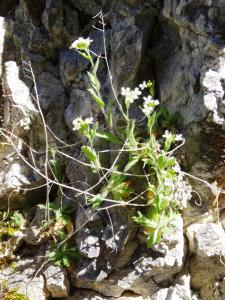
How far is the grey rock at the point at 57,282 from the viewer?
13.2ft

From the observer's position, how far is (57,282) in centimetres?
403

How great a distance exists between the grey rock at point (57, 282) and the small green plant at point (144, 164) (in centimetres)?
84

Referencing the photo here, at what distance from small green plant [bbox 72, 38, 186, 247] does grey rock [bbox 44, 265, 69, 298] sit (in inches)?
33.0

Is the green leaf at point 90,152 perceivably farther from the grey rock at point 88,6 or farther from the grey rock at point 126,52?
the grey rock at point 88,6

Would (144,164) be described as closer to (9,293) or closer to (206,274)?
(206,274)

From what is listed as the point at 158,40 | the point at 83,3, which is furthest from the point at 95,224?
the point at 83,3

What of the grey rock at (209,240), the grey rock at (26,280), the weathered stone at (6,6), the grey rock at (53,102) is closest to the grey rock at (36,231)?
the grey rock at (26,280)

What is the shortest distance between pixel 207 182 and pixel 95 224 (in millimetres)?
1208

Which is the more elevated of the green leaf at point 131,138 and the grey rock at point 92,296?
the green leaf at point 131,138

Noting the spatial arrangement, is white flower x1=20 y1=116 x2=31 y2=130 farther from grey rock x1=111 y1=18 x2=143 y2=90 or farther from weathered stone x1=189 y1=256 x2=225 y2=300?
weathered stone x1=189 y1=256 x2=225 y2=300

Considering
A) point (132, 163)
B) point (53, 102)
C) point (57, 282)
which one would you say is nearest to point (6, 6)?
point (53, 102)

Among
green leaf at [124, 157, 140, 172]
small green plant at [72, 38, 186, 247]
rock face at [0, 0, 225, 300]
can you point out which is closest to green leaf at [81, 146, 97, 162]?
small green plant at [72, 38, 186, 247]

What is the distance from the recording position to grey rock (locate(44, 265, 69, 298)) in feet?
13.2

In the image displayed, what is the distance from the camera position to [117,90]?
13.2ft
